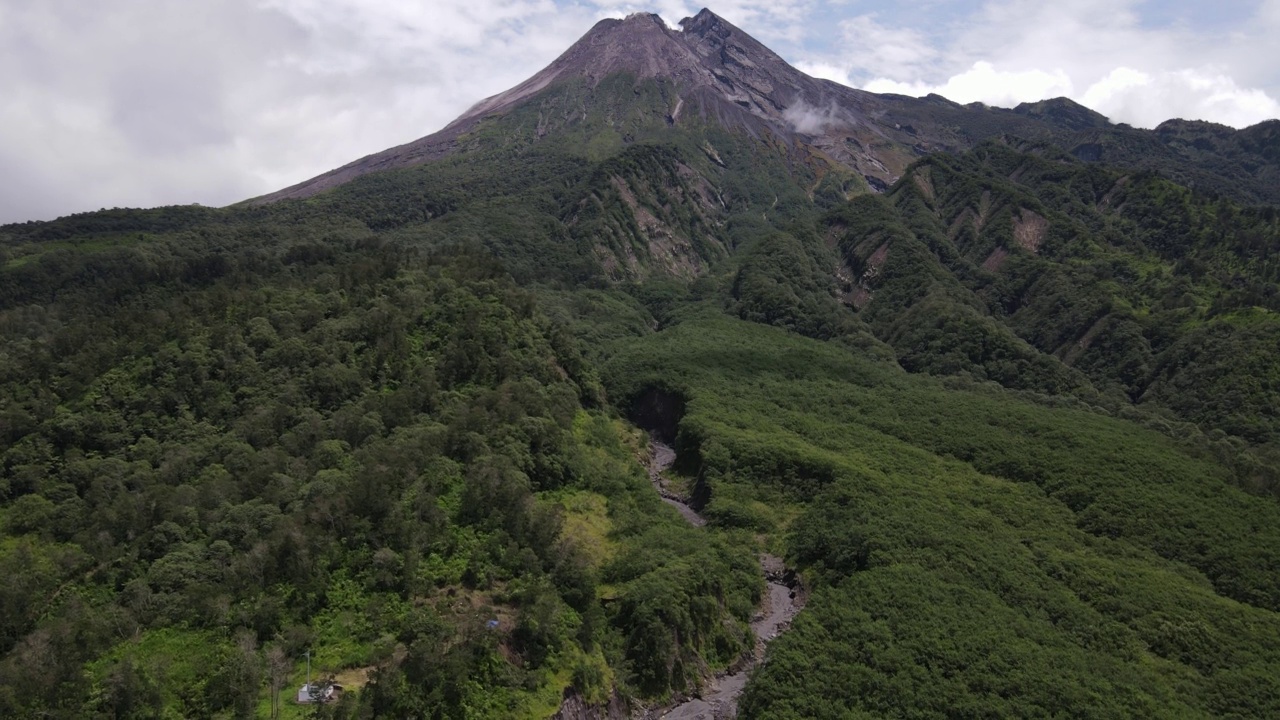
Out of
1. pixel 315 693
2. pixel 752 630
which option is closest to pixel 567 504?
pixel 752 630

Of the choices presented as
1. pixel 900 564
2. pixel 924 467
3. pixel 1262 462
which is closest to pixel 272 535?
pixel 900 564

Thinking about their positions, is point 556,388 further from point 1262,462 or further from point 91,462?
point 1262,462

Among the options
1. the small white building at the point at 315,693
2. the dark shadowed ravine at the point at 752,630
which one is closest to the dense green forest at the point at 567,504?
the small white building at the point at 315,693

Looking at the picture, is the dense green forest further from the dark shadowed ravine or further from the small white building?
the dark shadowed ravine

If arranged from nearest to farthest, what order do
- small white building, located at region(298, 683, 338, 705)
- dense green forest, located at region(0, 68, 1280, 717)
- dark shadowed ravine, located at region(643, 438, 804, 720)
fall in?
small white building, located at region(298, 683, 338, 705), dense green forest, located at region(0, 68, 1280, 717), dark shadowed ravine, located at region(643, 438, 804, 720)

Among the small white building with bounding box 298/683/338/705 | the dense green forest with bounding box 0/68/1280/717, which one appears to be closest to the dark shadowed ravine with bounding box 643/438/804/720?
the dense green forest with bounding box 0/68/1280/717

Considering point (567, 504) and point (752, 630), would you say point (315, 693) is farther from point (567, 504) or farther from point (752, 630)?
point (752, 630)
